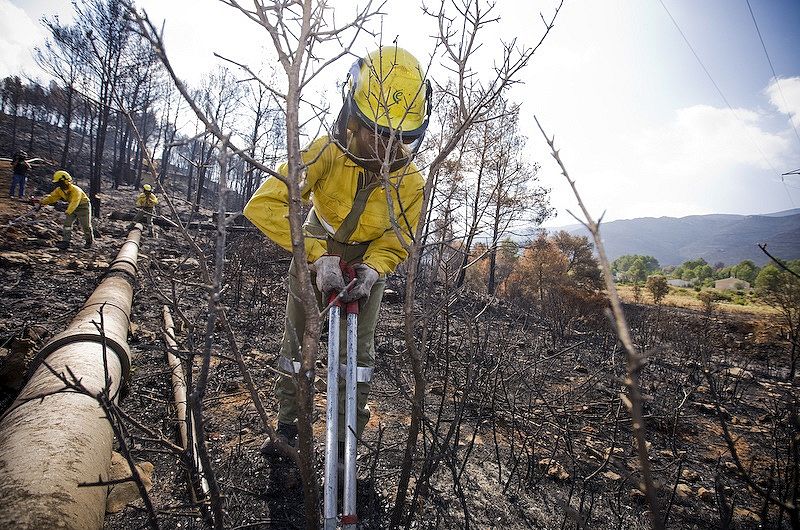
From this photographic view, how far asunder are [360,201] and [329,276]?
26.4 inches

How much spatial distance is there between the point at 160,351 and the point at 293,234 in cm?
433

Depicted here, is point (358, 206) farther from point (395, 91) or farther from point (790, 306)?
point (790, 306)

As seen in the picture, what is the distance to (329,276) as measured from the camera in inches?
77.1

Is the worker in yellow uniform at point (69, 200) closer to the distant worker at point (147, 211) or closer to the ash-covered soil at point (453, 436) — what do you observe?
the distant worker at point (147, 211)

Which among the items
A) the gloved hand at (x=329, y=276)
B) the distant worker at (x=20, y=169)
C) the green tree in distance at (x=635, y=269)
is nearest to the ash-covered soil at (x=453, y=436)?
the gloved hand at (x=329, y=276)

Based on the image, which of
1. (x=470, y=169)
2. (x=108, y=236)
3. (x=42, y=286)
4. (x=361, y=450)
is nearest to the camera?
(x=361, y=450)

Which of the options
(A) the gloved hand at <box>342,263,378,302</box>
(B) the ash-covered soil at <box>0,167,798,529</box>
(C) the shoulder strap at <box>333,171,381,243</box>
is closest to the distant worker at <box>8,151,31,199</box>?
(B) the ash-covered soil at <box>0,167,798,529</box>

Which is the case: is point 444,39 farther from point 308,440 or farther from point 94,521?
point 94,521

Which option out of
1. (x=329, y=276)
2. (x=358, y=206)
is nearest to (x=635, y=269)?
(x=358, y=206)

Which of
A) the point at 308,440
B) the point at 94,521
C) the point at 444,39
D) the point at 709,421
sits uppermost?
the point at 444,39

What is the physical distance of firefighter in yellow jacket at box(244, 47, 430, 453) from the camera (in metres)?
2.04

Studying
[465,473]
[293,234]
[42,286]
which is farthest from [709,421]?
[42,286]

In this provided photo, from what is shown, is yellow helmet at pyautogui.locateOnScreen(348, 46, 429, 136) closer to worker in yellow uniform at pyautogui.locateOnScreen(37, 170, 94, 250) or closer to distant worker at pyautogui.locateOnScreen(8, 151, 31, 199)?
worker in yellow uniform at pyautogui.locateOnScreen(37, 170, 94, 250)

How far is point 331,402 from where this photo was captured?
5.15 feet
